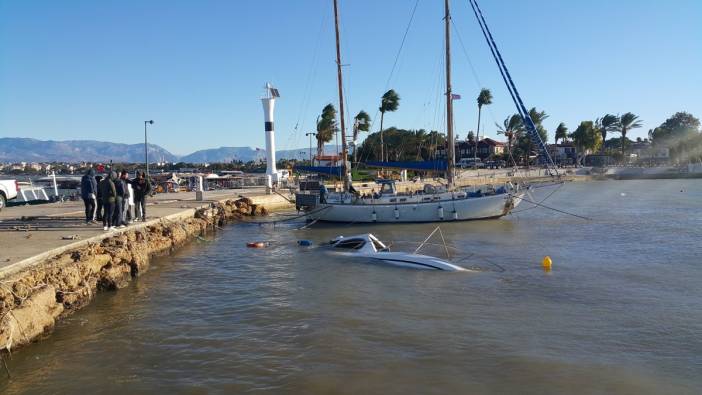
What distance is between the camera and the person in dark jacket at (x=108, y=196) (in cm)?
1758

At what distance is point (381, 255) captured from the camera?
1894 centimetres

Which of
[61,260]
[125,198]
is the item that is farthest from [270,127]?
[61,260]

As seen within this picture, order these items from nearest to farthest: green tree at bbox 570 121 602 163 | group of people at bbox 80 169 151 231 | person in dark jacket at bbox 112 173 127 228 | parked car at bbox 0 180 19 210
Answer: group of people at bbox 80 169 151 231 < person in dark jacket at bbox 112 173 127 228 < parked car at bbox 0 180 19 210 < green tree at bbox 570 121 602 163

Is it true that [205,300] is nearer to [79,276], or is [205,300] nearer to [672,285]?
[79,276]

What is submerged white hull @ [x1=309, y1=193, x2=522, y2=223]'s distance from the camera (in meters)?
31.9

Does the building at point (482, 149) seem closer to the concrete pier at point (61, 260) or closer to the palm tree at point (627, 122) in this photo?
the palm tree at point (627, 122)

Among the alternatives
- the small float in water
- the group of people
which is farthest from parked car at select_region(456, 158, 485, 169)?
the group of people

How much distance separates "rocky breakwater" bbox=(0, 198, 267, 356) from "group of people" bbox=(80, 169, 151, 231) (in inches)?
31.8

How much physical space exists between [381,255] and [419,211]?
13.5 m

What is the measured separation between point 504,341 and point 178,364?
6656 mm

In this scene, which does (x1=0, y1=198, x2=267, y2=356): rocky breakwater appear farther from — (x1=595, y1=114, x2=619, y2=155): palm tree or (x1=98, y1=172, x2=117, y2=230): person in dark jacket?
(x1=595, y1=114, x2=619, y2=155): palm tree

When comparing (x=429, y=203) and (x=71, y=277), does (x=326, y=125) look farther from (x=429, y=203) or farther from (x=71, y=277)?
(x=71, y=277)

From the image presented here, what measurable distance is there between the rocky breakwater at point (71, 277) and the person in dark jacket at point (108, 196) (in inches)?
31.6

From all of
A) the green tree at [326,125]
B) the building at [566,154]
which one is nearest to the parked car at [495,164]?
the building at [566,154]
